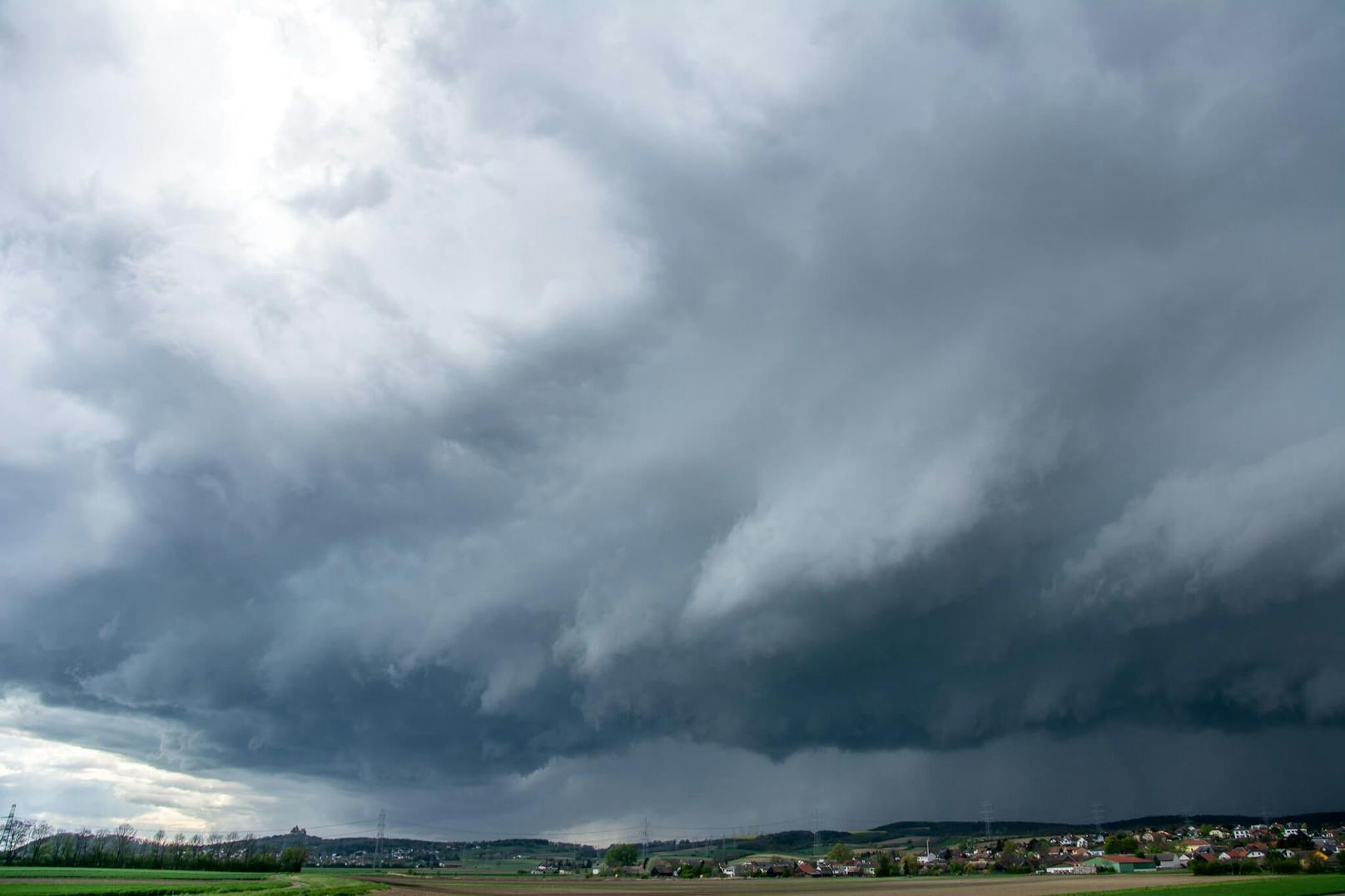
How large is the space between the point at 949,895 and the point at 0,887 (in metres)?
147

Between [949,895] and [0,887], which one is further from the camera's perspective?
[0,887]

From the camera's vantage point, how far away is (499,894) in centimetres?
15312

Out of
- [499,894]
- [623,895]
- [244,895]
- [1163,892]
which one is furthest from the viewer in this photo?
[499,894]

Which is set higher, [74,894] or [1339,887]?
[74,894]

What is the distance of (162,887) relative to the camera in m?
158

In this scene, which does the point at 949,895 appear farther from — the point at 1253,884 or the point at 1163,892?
the point at 1253,884

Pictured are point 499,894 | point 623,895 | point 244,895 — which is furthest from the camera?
point 499,894

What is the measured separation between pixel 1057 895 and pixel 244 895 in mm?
117982

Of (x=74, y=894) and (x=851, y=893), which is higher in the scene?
(x=74, y=894)

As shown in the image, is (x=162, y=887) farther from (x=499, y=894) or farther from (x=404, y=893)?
(x=499, y=894)

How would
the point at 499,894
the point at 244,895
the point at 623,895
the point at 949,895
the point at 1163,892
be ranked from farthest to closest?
the point at 499,894 < the point at 623,895 < the point at 244,895 < the point at 949,895 < the point at 1163,892

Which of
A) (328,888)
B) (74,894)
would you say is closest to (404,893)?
(328,888)

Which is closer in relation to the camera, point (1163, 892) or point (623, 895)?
point (1163, 892)

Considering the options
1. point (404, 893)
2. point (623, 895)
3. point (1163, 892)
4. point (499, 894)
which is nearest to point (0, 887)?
point (404, 893)
